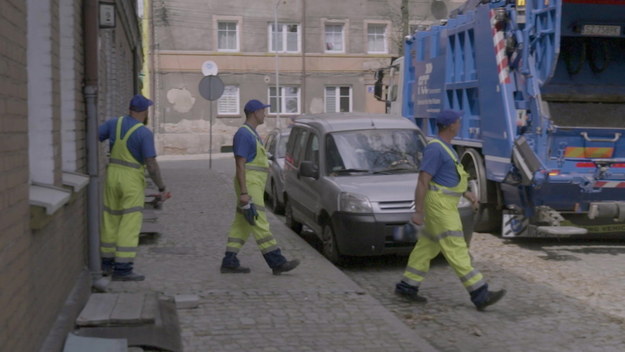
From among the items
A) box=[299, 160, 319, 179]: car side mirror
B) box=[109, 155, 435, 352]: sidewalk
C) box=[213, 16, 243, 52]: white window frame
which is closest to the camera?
box=[109, 155, 435, 352]: sidewalk

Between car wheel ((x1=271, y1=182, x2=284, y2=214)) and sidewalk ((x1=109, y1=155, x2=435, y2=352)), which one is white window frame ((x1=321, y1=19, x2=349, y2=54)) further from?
sidewalk ((x1=109, y1=155, x2=435, y2=352))

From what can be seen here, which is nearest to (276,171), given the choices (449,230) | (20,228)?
(449,230)

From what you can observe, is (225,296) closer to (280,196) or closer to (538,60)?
(538,60)

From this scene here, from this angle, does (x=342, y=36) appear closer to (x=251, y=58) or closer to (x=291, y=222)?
(x=251, y=58)

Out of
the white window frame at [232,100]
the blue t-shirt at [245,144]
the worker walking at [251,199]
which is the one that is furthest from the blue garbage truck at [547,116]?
the white window frame at [232,100]

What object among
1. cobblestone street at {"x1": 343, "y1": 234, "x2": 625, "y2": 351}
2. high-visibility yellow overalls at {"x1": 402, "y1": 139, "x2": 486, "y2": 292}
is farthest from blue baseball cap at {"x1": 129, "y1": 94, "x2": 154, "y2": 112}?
cobblestone street at {"x1": 343, "y1": 234, "x2": 625, "y2": 351}

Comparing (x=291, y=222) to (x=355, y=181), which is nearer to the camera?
(x=355, y=181)

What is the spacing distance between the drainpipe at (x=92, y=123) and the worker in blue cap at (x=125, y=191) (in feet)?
0.98

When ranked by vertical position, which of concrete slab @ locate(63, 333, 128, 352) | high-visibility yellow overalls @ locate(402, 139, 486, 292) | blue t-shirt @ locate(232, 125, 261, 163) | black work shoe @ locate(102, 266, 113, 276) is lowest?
black work shoe @ locate(102, 266, 113, 276)

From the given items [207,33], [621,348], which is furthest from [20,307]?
[207,33]

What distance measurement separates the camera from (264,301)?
702 cm

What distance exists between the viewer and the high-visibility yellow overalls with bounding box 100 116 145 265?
7.26m

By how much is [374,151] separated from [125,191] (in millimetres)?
3602

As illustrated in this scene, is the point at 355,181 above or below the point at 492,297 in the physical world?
above
